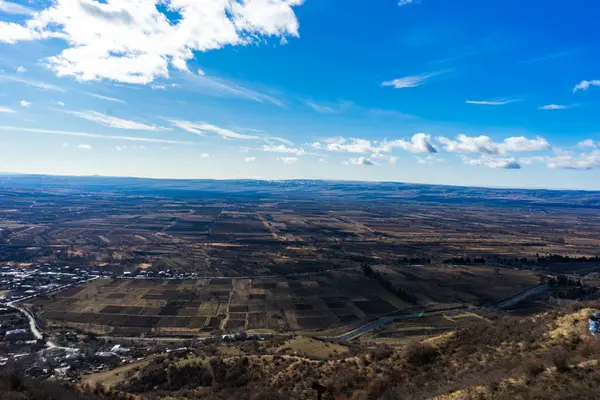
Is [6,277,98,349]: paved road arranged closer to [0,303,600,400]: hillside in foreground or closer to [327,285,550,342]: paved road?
[0,303,600,400]: hillside in foreground

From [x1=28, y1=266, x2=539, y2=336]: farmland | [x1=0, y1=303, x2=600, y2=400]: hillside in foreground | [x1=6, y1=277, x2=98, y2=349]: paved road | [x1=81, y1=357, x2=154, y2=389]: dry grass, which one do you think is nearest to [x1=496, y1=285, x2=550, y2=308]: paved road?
[x1=28, y1=266, x2=539, y2=336]: farmland

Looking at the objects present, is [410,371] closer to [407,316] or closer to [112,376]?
[112,376]

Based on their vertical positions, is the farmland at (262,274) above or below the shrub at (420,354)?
below

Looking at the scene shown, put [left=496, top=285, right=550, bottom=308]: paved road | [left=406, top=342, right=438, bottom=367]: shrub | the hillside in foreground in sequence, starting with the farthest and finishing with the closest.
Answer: [left=496, top=285, right=550, bottom=308]: paved road
[left=406, top=342, right=438, bottom=367]: shrub
the hillside in foreground

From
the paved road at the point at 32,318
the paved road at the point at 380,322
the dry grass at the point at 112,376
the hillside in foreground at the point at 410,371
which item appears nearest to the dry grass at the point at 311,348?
the hillside in foreground at the point at 410,371

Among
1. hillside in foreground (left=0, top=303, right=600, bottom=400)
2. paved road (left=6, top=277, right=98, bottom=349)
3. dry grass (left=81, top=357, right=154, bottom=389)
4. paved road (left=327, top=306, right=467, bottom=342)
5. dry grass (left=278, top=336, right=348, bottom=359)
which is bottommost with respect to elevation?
paved road (left=6, top=277, right=98, bottom=349)

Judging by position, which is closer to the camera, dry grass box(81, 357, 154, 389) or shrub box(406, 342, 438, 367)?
shrub box(406, 342, 438, 367)

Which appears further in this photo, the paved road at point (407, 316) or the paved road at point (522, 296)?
the paved road at point (522, 296)

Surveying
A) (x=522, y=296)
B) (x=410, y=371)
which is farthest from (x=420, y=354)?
(x=522, y=296)

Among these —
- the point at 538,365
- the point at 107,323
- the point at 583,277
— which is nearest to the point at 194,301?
the point at 107,323

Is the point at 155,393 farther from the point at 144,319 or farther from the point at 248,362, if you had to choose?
the point at 144,319

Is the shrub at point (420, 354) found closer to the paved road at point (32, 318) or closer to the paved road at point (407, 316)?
the paved road at point (407, 316)
